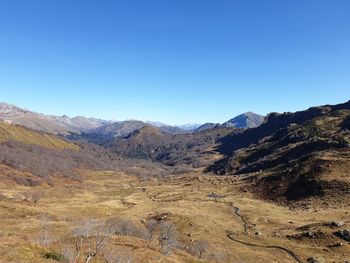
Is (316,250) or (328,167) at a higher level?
(328,167)

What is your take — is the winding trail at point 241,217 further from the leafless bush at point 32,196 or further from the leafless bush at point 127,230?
the leafless bush at point 32,196

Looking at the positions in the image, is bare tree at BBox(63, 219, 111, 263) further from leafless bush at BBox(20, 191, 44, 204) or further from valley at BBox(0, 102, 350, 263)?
leafless bush at BBox(20, 191, 44, 204)

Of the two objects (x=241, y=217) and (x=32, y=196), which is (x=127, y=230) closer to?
(x=241, y=217)

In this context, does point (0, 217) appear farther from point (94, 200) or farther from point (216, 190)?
point (216, 190)

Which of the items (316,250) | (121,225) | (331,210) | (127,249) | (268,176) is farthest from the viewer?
(268,176)

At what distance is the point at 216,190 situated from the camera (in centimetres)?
19425

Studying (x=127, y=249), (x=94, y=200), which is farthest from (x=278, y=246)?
(x=94, y=200)

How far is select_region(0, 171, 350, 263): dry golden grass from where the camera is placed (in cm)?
6227

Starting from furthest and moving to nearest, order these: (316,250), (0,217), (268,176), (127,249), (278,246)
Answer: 1. (268,176)
2. (0,217)
3. (278,246)
4. (316,250)
5. (127,249)

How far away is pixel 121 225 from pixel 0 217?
4168cm

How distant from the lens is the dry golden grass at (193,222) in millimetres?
62272

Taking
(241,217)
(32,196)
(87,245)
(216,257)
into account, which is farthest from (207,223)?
(32,196)

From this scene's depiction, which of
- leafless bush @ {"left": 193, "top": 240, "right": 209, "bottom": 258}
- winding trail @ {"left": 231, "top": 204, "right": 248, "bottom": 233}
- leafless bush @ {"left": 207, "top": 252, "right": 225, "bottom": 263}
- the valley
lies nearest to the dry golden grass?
the valley

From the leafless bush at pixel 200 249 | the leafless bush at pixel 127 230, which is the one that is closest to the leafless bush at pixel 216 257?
the leafless bush at pixel 200 249
